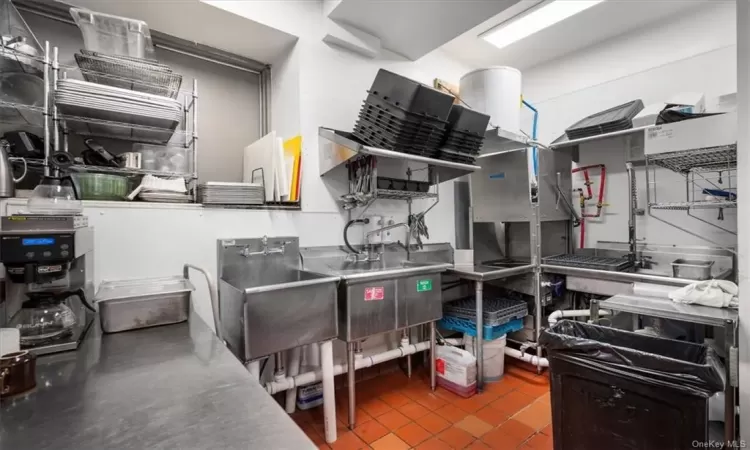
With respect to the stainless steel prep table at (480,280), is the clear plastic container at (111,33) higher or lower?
higher

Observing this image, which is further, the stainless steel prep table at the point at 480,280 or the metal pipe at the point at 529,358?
the metal pipe at the point at 529,358

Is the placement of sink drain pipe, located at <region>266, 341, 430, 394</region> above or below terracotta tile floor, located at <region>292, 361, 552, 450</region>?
above

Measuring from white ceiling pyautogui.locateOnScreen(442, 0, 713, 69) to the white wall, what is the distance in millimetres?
115

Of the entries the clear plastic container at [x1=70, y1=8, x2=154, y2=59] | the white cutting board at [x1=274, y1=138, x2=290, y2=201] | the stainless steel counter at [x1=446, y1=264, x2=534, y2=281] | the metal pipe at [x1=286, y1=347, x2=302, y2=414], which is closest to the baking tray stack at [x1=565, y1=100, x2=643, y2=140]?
the stainless steel counter at [x1=446, y1=264, x2=534, y2=281]

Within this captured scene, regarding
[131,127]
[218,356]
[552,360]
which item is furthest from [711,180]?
[131,127]

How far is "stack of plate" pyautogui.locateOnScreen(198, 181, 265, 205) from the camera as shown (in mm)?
2047

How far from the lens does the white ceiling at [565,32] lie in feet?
9.16

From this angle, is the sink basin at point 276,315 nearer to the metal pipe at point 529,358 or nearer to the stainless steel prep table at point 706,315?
the stainless steel prep table at point 706,315

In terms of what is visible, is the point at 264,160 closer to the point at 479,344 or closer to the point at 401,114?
the point at 401,114

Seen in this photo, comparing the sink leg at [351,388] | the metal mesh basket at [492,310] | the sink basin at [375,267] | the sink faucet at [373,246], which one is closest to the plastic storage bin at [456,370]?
the metal mesh basket at [492,310]

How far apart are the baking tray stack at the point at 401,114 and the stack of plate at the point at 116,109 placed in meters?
1.10

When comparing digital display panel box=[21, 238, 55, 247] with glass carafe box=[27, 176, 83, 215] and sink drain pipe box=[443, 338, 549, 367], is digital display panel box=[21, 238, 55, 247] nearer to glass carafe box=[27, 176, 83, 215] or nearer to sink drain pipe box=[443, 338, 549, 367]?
glass carafe box=[27, 176, 83, 215]

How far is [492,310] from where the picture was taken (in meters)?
2.74

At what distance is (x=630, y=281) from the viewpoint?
241 centimetres
